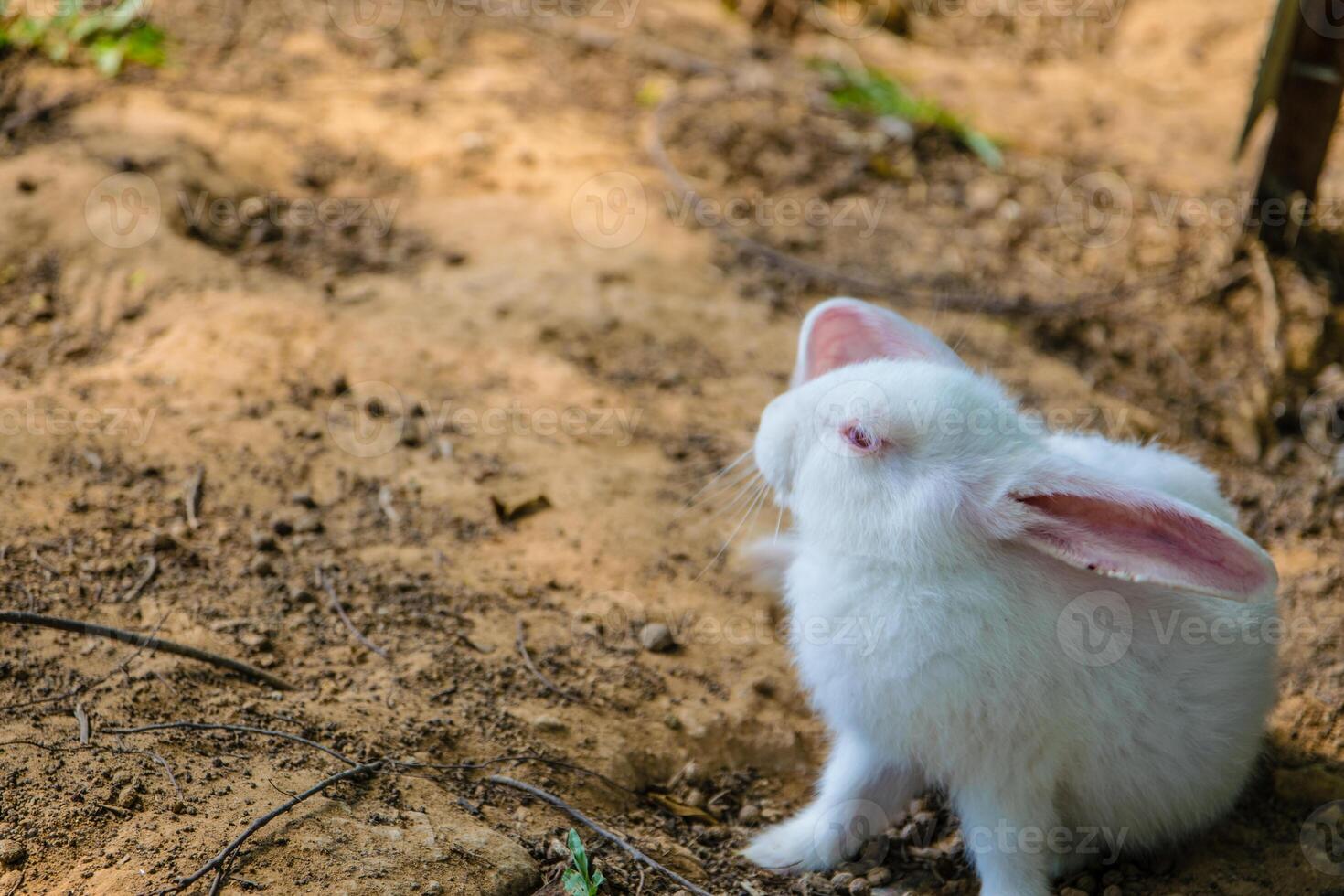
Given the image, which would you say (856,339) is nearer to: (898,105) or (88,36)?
(898,105)

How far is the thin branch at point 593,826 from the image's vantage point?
2680 millimetres

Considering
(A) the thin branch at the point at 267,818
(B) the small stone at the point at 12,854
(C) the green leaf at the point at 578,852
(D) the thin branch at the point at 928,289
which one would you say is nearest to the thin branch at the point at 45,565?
(B) the small stone at the point at 12,854

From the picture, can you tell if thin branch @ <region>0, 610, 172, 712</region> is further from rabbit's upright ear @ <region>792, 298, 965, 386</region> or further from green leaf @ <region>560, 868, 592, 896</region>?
rabbit's upright ear @ <region>792, 298, 965, 386</region>

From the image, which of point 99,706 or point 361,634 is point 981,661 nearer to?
point 361,634

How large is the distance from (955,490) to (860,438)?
9.8 inches

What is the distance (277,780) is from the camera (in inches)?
103

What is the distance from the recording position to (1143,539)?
242cm

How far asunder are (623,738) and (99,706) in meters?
1.31

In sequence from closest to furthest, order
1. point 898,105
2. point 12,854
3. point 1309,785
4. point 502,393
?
point 12,854, point 1309,785, point 502,393, point 898,105

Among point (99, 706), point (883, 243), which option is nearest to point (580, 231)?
point (883, 243)

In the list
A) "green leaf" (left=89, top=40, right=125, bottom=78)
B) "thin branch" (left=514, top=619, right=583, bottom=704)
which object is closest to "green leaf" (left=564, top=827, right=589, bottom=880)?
"thin branch" (left=514, top=619, right=583, bottom=704)

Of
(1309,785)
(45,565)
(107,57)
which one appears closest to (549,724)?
(45,565)

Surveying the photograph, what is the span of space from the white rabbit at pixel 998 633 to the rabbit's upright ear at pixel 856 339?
303 mm

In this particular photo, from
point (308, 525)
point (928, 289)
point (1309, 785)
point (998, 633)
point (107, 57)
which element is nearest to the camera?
point (998, 633)
